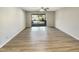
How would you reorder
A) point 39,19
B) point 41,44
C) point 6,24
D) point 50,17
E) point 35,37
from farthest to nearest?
point 39,19 < point 50,17 < point 35,37 < point 6,24 < point 41,44

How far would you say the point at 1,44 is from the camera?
450 centimetres

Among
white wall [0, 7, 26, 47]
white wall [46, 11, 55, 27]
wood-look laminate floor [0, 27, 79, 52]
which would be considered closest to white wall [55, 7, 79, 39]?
wood-look laminate floor [0, 27, 79, 52]

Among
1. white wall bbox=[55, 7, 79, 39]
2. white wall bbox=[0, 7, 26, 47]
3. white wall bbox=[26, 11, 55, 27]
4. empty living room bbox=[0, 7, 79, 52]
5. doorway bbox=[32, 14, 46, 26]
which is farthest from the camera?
doorway bbox=[32, 14, 46, 26]

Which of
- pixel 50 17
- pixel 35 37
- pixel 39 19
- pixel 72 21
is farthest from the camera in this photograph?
pixel 39 19

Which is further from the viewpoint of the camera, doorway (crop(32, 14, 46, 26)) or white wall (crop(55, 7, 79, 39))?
doorway (crop(32, 14, 46, 26))

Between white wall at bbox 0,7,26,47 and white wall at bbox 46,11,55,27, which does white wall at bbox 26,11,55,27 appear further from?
white wall at bbox 0,7,26,47

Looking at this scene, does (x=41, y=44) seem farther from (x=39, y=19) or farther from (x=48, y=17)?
(x=39, y=19)

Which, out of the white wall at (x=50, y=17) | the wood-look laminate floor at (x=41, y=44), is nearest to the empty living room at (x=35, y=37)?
the wood-look laminate floor at (x=41, y=44)

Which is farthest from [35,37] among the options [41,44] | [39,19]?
[39,19]

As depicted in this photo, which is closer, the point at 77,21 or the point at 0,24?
the point at 0,24
